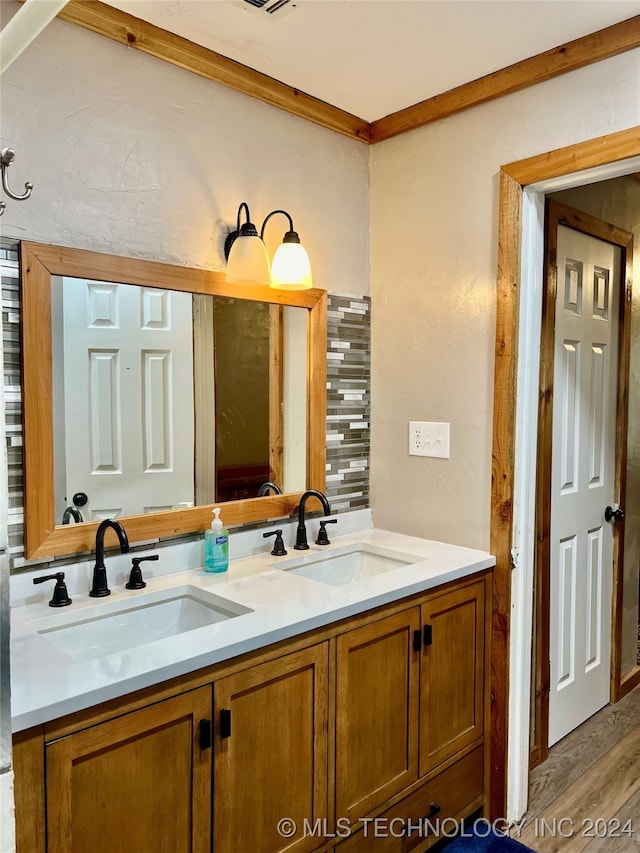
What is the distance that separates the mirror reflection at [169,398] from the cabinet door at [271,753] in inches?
24.5

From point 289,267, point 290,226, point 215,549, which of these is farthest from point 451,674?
point 290,226

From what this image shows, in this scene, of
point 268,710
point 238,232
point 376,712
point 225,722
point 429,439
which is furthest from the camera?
point 429,439

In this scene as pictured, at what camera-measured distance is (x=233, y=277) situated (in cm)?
186

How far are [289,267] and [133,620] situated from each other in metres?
1.11

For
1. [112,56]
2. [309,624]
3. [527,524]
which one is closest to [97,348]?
[112,56]

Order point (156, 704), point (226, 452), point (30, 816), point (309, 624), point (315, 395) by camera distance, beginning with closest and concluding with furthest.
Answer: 1. point (30, 816)
2. point (156, 704)
3. point (309, 624)
4. point (226, 452)
5. point (315, 395)

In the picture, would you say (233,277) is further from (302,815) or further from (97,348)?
(302,815)

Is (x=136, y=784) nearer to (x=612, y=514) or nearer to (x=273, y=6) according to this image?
(x=273, y=6)

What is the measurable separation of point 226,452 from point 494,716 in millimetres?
1241

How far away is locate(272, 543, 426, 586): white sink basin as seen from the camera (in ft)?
6.59

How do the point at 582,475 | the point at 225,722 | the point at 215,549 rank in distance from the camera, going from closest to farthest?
the point at 225,722 < the point at 215,549 < the point at 582,475

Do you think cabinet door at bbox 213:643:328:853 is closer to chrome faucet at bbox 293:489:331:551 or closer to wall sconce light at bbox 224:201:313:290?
chrome faucet at bbox 293:489:331:551

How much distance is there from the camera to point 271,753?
56.2 inches

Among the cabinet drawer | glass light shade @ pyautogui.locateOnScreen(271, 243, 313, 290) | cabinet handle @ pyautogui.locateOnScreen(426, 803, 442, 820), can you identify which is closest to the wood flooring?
the cabinet drawer
